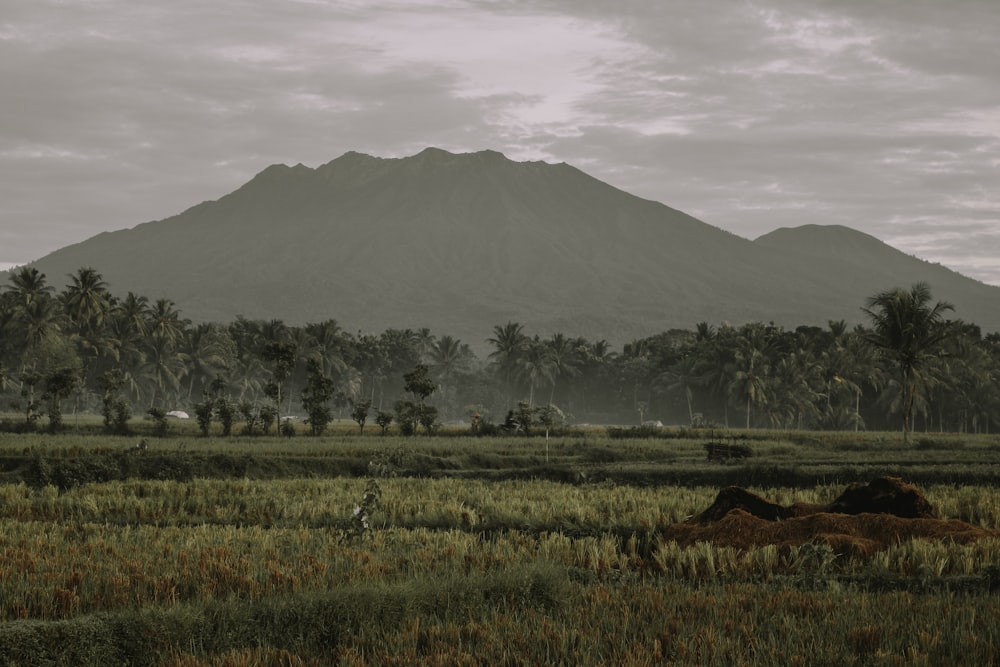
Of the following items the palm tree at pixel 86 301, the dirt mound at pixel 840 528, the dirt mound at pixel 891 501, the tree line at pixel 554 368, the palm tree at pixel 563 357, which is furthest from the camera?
the palm tree at pixel 563 357

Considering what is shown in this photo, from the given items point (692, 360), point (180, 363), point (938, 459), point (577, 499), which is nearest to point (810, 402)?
point (692, 360)

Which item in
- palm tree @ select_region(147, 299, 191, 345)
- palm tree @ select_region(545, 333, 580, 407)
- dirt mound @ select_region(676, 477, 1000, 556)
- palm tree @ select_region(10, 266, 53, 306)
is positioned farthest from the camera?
palm tree @ select_region(545, 333, 580, 407)

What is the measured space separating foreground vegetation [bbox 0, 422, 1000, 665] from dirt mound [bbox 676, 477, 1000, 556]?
1.49ft

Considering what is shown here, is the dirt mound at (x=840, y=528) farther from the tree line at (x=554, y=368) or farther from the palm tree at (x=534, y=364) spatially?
the palm tree at (x=534, y=364)

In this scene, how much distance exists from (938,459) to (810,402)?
55.0 m

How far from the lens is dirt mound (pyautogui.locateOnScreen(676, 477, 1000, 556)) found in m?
15.8

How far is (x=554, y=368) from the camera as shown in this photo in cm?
12500

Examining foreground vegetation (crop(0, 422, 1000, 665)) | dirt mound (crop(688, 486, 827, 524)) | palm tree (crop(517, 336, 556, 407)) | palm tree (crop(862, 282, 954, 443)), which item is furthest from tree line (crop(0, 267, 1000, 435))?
dirt mound (crop(688, 486, 827, 524))

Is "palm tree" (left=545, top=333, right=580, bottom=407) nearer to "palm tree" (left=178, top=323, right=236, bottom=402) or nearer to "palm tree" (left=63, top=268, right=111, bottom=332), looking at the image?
"palm tree" (left=178, top=323, right=236, bottom=402)

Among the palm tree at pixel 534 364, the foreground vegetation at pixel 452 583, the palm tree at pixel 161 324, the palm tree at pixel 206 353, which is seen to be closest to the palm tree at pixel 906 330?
the foreground vegetation at pixel 452 583

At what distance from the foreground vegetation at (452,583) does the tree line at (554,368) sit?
103ft

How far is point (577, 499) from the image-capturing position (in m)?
23.5

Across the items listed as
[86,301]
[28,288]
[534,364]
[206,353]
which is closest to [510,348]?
[534,364]

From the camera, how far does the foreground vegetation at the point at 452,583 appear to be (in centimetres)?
932
